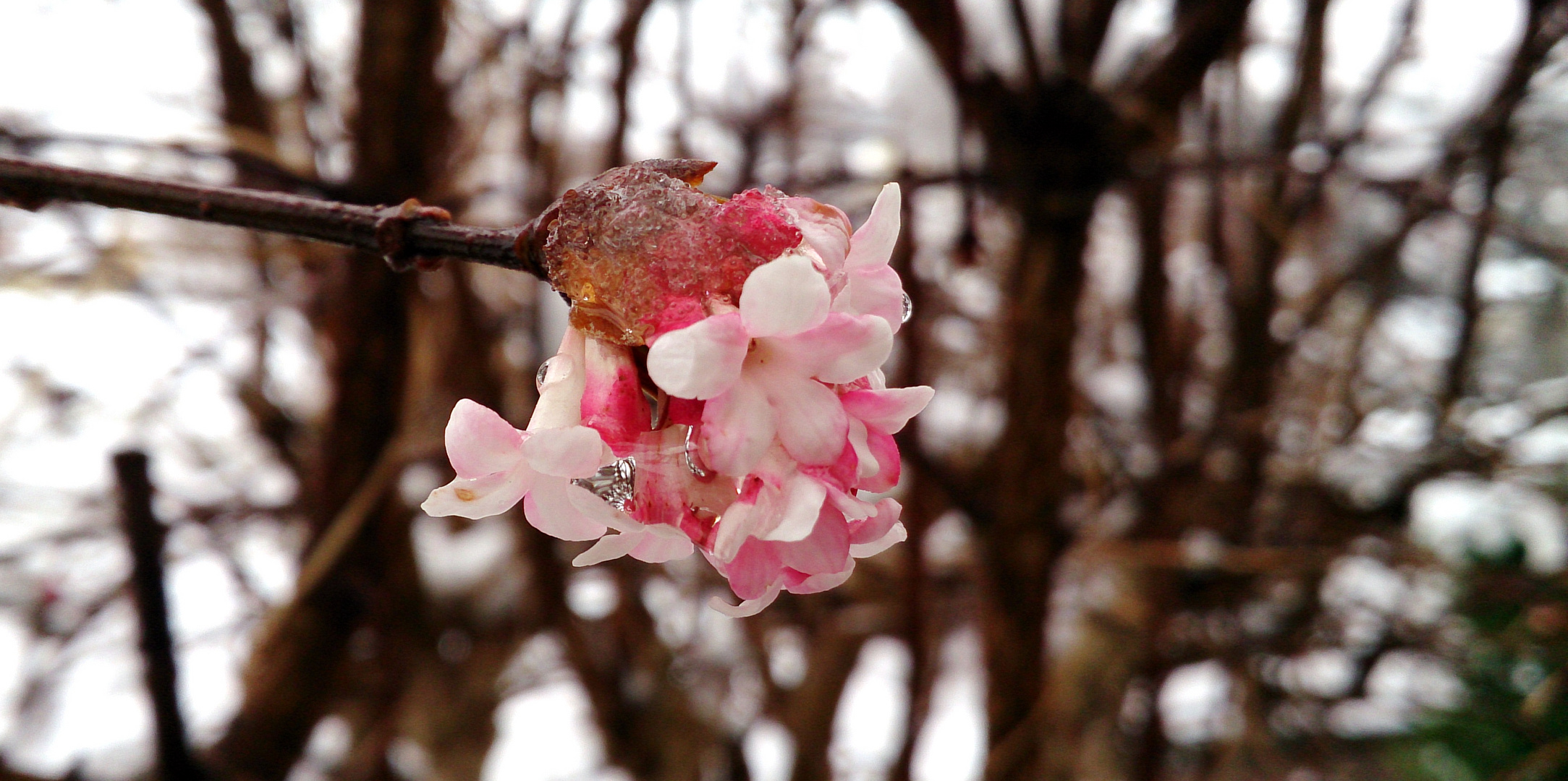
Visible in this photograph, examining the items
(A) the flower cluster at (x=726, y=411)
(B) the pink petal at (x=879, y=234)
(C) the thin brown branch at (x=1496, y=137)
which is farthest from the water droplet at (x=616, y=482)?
(C) the thin brown branch at (x=1496, y=137)

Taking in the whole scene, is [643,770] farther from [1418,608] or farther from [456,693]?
[1418,608]

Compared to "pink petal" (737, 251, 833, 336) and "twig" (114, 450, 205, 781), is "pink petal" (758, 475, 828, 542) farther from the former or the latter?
"twig" (114, 450, 205, 781)

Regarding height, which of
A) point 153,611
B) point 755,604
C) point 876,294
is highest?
point 876,294

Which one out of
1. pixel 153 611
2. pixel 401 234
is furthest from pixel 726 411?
pixel 153 611

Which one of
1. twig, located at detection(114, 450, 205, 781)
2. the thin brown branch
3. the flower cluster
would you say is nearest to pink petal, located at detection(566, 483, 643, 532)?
the flower cluster

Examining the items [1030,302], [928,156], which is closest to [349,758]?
[1030,302]

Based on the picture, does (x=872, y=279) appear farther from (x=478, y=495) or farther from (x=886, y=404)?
(x=478, y=495)

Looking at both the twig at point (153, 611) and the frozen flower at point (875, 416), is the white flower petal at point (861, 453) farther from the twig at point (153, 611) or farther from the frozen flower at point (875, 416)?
the twig at point (153, 611)
